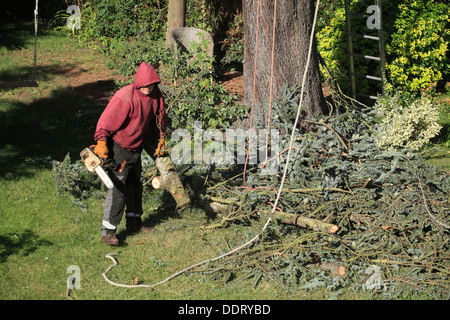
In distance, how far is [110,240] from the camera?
18.4ft

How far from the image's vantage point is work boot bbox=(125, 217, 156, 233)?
5965 mm

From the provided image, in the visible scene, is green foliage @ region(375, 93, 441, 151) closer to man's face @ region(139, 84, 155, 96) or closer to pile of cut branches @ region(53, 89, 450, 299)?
pile of cut branches @ region(53, 89, 450, 299)

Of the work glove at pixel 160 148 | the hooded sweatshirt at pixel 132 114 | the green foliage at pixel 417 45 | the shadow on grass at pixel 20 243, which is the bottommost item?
the shadow on grass at pixel 20 243

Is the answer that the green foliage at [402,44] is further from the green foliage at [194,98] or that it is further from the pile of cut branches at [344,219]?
the pile of cut branches at [344,219]

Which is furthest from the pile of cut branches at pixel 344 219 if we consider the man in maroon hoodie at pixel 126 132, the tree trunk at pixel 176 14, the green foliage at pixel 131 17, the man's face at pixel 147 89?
the green foliage at pixel 131 17

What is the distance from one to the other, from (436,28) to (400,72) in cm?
107

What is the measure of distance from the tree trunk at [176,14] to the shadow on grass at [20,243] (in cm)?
704

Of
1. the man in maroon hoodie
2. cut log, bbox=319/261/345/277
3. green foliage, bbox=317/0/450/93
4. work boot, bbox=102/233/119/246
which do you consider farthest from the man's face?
green foliage, bbox=317/0/450/93

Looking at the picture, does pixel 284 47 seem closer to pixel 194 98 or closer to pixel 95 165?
pixel 194 98

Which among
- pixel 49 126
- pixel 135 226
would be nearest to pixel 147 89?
pixel 135 226

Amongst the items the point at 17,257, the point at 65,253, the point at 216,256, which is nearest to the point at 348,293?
the point at 216,256

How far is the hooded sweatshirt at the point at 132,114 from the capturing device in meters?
5.45

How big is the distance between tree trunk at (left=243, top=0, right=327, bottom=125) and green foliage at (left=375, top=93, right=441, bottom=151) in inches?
38.4
